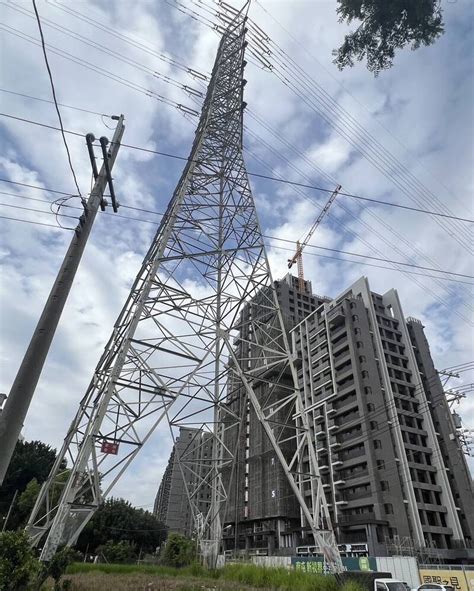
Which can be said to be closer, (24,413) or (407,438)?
(24,413)

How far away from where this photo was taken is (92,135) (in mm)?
6531

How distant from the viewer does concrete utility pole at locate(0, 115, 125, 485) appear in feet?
13.6

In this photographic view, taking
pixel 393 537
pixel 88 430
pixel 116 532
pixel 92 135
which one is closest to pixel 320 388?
pixel 393 537

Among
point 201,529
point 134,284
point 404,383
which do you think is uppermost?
point 404,383

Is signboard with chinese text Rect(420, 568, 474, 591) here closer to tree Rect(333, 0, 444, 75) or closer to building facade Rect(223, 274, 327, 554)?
tree Rect(333, 0, 444, 75)

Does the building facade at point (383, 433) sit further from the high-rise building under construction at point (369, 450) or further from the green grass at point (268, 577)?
the green grass at point (268, 577)

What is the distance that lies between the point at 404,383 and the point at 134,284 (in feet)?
158

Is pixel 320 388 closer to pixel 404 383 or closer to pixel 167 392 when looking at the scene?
pixel 404 383

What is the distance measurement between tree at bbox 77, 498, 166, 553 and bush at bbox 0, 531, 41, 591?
33.7 m

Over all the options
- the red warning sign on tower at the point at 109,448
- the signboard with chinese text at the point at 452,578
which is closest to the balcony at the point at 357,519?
the signboard with chinese text at the point at 452,578

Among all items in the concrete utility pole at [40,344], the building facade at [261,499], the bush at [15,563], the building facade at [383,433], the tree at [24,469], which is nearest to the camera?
the concrete utility pole at [40,344]

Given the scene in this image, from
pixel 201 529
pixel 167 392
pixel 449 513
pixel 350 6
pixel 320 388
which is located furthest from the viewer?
pixel 320 388

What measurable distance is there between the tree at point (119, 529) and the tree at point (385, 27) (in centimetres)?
4097

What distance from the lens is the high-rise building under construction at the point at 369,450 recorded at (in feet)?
135
